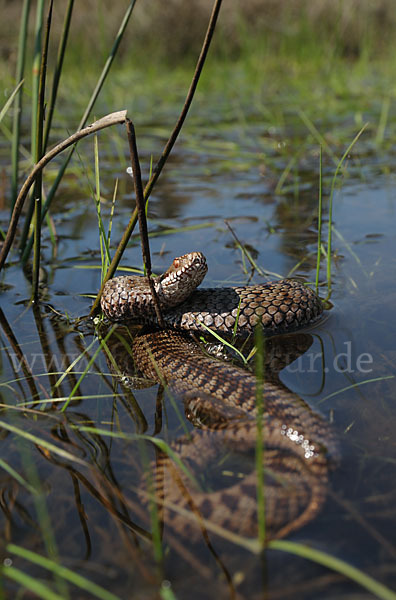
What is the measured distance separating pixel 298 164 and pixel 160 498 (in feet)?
20.2

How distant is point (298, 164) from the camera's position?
7.73 meters

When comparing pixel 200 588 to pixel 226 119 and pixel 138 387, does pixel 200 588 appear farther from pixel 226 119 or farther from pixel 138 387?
pixel 226 119

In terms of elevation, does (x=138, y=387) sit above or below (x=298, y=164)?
below

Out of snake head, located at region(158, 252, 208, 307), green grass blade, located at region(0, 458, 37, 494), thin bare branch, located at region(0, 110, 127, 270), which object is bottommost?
green grass blade, located at region(0, 458, 37, 494)

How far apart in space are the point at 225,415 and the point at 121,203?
4.19m

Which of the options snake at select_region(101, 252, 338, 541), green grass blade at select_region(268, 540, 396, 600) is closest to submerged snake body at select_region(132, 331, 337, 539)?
snake at select_region(101, 252, 338, 541)

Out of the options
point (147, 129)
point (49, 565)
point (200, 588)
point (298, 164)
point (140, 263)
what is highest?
point (147, 129)

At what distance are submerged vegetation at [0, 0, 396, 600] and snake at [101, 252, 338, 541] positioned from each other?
0.12 meters

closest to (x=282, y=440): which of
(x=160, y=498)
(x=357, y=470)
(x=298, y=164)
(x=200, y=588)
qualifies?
(x=357, y=470)

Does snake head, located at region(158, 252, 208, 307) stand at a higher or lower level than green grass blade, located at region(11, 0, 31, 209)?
lower

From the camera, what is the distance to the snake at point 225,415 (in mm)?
2281

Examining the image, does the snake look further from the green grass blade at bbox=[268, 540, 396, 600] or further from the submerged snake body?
the green grass blade at bbox=[268, 540, 396, 600]

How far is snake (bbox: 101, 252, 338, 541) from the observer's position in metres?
2.28

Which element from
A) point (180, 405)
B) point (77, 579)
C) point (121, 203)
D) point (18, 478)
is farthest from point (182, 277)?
point (121, 203)
